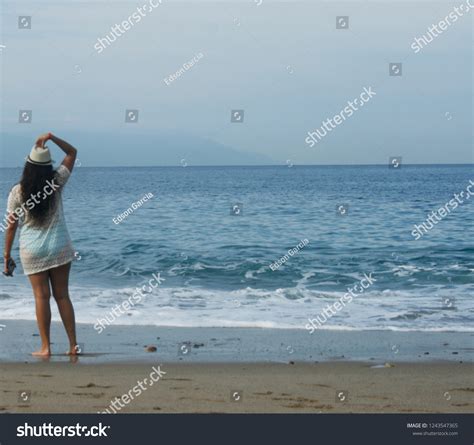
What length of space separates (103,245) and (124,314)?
31.2 ft

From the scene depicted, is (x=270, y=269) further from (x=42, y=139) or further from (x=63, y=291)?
(x=42, y=139)

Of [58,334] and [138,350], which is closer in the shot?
[138,350]

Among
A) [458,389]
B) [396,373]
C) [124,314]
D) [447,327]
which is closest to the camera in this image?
[458,389]

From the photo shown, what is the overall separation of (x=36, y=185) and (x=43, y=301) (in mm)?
1059

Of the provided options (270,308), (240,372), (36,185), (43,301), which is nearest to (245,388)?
(240,372)

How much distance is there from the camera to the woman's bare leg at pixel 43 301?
8.02 m

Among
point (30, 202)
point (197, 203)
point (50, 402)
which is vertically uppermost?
point (30, 202)

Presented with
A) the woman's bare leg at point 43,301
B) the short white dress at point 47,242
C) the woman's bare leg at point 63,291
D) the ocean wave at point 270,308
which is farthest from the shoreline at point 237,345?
the short white dress at point 47,242

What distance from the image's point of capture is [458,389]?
707 centimetres

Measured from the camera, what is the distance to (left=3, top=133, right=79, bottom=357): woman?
770cm

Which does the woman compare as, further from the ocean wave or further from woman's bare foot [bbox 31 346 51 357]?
the ocean wave

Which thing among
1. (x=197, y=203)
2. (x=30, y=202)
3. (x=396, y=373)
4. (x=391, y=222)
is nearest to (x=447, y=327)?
(x=396, y=373)
